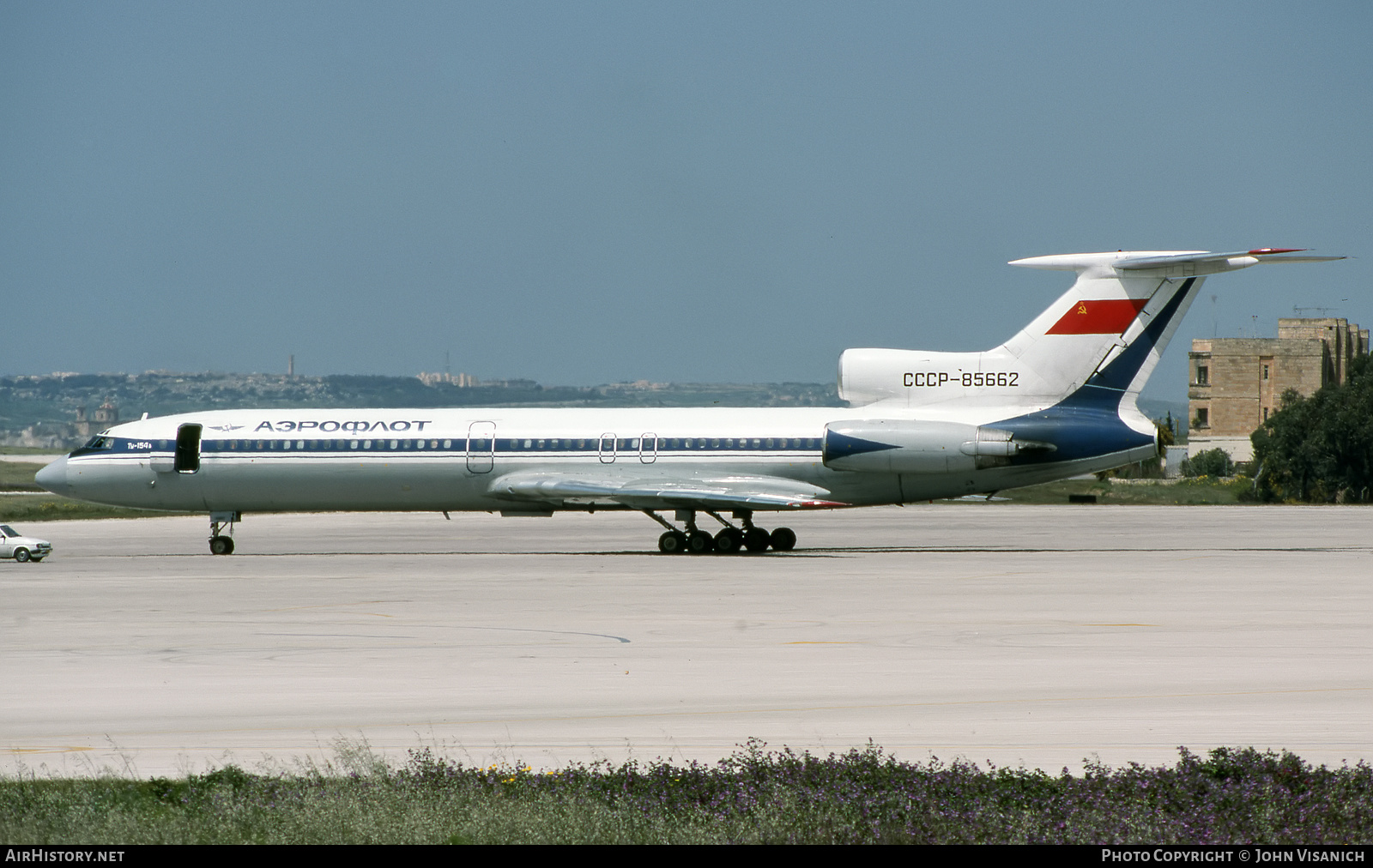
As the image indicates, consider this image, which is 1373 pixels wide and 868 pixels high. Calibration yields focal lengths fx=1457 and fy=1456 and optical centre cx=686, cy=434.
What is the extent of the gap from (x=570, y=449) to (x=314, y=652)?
17325 mm

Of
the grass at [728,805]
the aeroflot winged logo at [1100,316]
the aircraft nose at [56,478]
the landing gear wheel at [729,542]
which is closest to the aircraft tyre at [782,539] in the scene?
the landing gear wheel at [729,542]

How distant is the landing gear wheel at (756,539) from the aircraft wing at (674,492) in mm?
1482

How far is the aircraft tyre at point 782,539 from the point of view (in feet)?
110

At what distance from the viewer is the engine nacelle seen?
103ft

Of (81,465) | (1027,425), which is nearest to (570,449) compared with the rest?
(1027,425)

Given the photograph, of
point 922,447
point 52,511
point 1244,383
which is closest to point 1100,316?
point 922,447

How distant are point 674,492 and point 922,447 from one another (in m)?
5.46

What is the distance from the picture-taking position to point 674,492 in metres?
31.7

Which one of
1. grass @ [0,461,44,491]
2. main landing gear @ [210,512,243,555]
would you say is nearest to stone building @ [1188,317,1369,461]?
grass @ [0,461,44,491]

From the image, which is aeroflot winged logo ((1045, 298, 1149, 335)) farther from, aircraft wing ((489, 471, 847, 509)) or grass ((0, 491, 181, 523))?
grass ((0, 491, 181, 523))

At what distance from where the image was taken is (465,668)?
583 inches

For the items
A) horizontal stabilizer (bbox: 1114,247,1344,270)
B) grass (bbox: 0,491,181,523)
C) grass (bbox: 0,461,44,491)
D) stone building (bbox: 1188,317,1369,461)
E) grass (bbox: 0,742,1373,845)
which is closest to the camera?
grass (bbox: 0,742,1373,845)

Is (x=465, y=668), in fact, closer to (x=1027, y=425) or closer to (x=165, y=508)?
(x=1027, y=425)

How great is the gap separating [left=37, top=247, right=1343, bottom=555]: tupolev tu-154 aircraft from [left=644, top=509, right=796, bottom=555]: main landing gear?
0.14 feet
